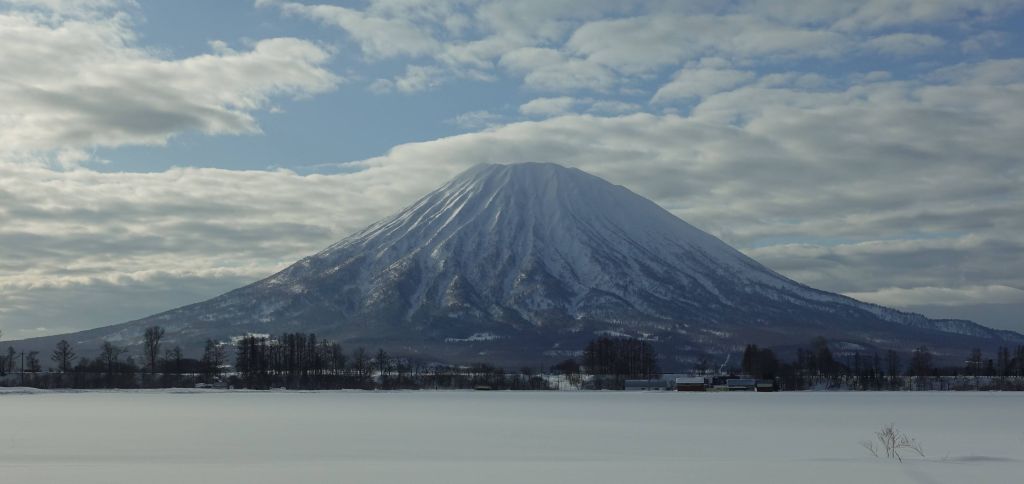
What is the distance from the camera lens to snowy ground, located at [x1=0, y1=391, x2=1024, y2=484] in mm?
36156

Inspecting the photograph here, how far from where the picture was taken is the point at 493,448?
48.2 meters

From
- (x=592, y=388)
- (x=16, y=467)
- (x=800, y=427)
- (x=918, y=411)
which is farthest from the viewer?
(x=592, y=388)

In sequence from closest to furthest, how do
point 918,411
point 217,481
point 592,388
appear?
point 217,481 < point 918,411 < point 592,388

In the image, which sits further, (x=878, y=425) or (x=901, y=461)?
(x=878, y=425)

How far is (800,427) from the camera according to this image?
6500 centimetres

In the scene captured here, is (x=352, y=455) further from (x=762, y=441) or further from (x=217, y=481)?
(x=762, y=441)

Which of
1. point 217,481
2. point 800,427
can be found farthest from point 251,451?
point 800,427

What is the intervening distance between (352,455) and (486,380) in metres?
149

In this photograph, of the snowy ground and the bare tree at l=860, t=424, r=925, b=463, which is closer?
the snowy ground

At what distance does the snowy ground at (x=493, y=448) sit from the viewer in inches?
1423

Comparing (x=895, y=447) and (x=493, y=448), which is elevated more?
(x=493, y=448)

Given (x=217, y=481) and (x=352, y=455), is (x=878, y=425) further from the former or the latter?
(x=217, y=481)

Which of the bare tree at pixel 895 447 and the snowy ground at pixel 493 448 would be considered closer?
the snowy ground at pixel 493 448

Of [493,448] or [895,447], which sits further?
[493,448]
